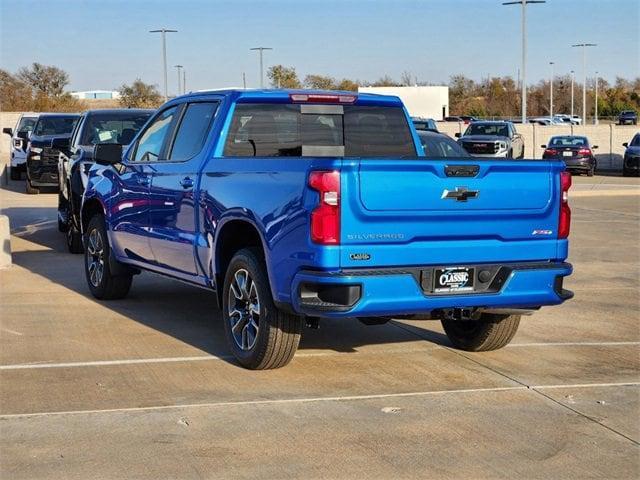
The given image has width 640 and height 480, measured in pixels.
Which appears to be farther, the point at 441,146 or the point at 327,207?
the point at 441,146

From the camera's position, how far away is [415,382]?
7.15 meters

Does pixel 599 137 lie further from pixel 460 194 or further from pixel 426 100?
pixel 460 194

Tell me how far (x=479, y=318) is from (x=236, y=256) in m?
1.94

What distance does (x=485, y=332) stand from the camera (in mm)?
8023

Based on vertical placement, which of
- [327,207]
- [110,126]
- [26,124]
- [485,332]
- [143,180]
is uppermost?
[26,124]

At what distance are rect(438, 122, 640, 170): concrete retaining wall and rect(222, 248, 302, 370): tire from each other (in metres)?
40.1

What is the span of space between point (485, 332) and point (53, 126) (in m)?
20.5


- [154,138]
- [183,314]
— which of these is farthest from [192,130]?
[183,314]

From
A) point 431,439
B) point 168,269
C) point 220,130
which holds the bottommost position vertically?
point 431,439

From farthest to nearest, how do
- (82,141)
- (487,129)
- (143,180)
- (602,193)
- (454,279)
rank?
(487,129) < (602,193) < (82,141) < (143,180) < (454,279)

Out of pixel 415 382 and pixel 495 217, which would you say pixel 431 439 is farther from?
pixel 495 217

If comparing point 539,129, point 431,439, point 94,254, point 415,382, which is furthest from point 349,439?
point 539,129

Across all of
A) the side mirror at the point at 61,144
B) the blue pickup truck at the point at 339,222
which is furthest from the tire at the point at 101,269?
the side mirror at the point at 61,144

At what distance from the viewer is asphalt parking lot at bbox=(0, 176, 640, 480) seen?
18.0 feet
